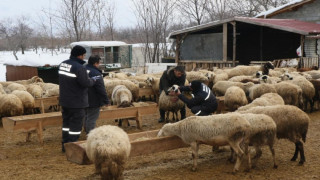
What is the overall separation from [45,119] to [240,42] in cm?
2084

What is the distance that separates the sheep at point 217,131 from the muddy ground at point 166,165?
1.13 feet

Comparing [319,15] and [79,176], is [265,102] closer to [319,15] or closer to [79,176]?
[79,176]

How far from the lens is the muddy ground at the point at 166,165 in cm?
651

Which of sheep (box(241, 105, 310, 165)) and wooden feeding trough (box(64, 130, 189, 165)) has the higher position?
sheep (box(241, 105, 310, 165))

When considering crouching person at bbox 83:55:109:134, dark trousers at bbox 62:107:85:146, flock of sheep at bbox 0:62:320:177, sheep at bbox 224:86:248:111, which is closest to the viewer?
flock of sheep at bbox 0:62:320:177

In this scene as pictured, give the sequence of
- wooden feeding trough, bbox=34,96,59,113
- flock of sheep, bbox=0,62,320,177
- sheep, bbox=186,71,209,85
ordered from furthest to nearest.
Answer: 1. sheep, bbox=186,71,209,85
2. wooden feeding trough, bbox=34,96,59,113
3. flock of sheep, bbox=0,62,320,177

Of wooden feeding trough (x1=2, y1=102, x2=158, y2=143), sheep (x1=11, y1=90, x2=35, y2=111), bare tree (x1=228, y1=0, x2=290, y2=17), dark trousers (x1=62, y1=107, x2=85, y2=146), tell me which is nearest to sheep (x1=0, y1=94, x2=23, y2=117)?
sheep (x1=11, y1=90, x2=35, y2=111)

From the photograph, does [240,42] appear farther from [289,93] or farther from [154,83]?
[289,93]

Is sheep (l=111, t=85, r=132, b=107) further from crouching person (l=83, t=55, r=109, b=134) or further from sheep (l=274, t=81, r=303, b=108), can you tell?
sheep (l=274, t=81, r=303, b=108)

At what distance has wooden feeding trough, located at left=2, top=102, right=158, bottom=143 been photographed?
849cm

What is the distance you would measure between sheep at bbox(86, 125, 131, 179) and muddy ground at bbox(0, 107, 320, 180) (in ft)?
3.50

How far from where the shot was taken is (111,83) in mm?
14031

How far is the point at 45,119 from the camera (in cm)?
888

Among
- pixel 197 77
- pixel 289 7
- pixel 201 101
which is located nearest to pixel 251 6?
pixel 289 7
